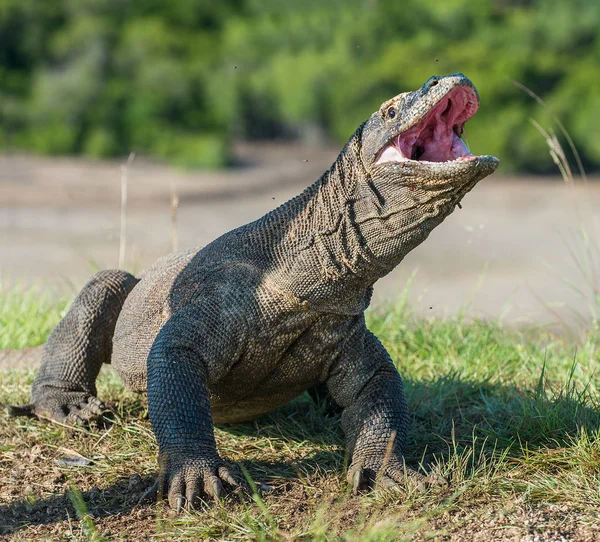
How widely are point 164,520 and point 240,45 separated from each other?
19500 millimetres

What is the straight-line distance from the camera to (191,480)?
3582mm

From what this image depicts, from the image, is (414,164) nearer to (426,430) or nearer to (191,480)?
(191,480)

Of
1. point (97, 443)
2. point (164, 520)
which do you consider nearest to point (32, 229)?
point (97, 443)

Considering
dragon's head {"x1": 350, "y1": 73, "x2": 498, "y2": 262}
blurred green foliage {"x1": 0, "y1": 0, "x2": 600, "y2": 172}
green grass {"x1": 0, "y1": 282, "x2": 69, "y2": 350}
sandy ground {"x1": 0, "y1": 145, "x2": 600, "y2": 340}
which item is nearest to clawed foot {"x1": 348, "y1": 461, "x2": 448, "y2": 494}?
dragon's head {"x1": 350, "y1": 73, "x2": 498, "y2": 262}

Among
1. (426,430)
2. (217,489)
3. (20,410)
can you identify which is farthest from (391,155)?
(20,410)

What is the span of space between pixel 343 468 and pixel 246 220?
1143 centimetres

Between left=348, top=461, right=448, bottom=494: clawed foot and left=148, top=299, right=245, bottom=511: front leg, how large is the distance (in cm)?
49

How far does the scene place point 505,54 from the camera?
1962cm

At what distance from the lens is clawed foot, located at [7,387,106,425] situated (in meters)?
4.57

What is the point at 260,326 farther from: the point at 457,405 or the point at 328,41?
the point at 328,41

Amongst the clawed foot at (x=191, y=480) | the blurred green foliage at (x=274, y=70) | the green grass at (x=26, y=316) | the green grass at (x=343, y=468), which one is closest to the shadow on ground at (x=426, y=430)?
the green grass at (x=343, y=468)

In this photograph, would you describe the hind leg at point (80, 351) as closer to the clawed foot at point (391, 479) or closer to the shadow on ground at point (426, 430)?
the shadow on ground at point (426, 430)

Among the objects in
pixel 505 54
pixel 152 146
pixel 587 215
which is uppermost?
pixel 505 54

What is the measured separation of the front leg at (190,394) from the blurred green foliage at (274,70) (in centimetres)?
1514
